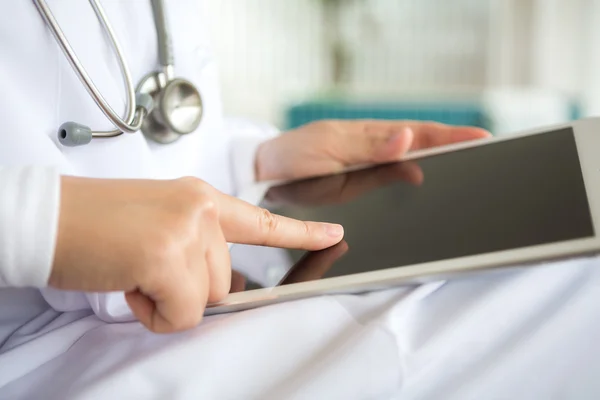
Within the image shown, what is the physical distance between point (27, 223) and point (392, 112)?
5.74ft

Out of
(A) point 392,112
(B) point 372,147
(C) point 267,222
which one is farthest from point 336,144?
(A) point 392,112

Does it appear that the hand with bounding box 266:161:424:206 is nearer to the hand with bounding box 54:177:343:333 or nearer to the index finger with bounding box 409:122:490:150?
the index finger with bounding box 409:122:490:150

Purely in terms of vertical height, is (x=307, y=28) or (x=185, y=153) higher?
(x=307, y=28)

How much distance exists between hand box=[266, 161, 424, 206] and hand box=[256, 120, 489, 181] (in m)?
0.04

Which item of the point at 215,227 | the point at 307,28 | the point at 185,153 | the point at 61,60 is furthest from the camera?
the point at 307,28

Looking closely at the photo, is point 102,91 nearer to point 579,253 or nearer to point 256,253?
point 256,253

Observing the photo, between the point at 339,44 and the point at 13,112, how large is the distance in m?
2.34

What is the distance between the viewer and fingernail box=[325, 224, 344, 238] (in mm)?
476

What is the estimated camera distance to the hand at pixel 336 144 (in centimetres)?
76

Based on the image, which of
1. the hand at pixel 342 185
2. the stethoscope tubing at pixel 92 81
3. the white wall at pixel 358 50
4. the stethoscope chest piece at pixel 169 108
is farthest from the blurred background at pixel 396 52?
the stethoscope tubing at pixel 92 81

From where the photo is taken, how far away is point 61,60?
18.9 inches

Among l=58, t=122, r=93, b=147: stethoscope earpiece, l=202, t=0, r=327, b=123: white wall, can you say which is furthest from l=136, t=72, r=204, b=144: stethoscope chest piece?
l=202, t=0, r=327, b=123: white wall

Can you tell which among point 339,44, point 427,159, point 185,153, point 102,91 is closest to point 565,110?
point 339,44

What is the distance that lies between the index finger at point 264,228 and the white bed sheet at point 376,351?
55 mm
